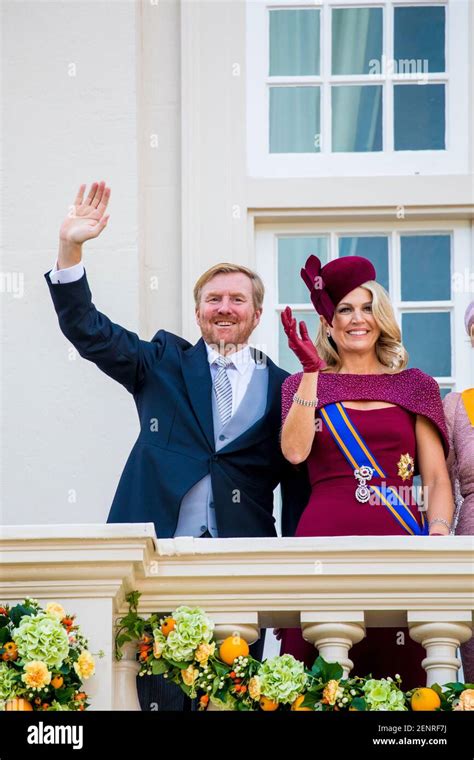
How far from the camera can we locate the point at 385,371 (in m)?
6.44

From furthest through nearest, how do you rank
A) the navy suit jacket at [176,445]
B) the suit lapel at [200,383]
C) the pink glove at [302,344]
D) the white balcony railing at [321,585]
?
the suit lapel at [200,383], the navy suit jacket at [176,445], the pink glove at [302,344], the white balcony railing at [321,585]

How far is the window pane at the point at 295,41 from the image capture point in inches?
325

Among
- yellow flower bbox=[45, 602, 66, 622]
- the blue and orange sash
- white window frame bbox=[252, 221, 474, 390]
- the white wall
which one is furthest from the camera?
white window frame bbox=[252, 221, 474, 390]

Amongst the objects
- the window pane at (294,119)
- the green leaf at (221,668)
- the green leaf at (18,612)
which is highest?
the window pane at (294,119)

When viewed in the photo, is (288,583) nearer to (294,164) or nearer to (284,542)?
(284,542)

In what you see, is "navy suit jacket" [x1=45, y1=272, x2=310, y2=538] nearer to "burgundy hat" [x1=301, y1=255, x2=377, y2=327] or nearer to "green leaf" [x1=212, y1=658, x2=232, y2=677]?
"burgundy hat" [x1=301, y1=255, x2=377, y2=327]

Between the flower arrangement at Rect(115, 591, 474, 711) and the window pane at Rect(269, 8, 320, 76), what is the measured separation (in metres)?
3.42

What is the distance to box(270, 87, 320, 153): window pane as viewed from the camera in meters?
8.19

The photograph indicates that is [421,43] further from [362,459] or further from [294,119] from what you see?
[362,459]

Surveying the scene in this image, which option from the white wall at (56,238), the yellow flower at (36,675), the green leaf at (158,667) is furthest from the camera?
the white wall at (56,238)

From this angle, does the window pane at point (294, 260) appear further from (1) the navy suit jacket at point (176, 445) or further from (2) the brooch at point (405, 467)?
(2) the brooch at point (405, 467)

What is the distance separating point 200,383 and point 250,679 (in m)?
1.41

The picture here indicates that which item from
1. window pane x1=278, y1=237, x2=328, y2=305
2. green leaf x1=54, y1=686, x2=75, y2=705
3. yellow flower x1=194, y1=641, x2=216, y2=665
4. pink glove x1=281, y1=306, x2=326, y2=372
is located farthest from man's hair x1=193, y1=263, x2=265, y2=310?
green leaf x1=54, y1=686, x2=75, y2=705

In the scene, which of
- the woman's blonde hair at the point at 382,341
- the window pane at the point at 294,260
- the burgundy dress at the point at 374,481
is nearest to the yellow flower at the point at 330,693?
the burgundy dress at the point at 374,481
